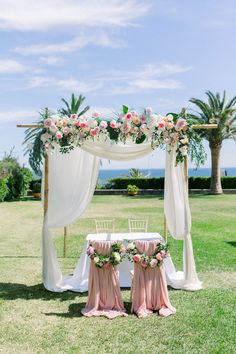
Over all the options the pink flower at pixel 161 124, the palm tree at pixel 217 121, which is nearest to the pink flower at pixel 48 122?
the pink flower at pixel 161 124

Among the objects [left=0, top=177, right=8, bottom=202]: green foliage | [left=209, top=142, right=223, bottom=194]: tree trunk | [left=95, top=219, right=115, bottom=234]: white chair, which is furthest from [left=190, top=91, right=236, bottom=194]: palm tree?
[left=95, top=219, right=115, bottom=234]: white chair

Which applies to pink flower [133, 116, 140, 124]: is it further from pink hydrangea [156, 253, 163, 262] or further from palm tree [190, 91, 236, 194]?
palm tree [190, 91, 236, 194]

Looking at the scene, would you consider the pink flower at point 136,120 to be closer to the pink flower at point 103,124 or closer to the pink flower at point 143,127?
the pink flower at point 143,127

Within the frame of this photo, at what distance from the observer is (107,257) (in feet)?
22.4

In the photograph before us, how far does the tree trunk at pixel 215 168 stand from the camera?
3050 centimetres

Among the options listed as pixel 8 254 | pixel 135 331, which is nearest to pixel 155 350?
pixel 135 331

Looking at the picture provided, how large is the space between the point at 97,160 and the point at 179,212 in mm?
1919

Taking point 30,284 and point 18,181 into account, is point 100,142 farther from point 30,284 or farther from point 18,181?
point 18,181

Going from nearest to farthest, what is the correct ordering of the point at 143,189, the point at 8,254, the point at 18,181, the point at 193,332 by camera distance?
the point at 193,332
the point at 8,254
the point at 18,181
the point at 143,189

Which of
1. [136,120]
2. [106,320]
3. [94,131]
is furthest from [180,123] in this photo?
[106,320]

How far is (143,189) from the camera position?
108ft

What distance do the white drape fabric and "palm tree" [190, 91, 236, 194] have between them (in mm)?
21648

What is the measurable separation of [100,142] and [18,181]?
22240 millimetres

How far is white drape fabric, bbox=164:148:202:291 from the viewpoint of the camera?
8.23 m
